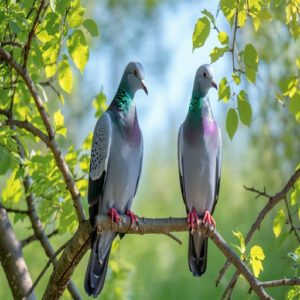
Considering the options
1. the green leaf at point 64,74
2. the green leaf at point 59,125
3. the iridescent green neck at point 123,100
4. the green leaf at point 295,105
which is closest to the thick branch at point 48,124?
the green leaf at point 59,125

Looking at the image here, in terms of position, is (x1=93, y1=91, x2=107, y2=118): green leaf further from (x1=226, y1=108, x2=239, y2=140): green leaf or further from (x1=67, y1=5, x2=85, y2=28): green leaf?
(x1=226, y1=108, x2=239, y2=140): green leaf

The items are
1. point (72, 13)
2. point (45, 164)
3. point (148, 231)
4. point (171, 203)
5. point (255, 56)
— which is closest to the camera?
point (255, 56)

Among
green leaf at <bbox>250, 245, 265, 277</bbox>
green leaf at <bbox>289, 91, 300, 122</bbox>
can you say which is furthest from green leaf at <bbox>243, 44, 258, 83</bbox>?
green leaf at <bbox>250, 245, 265, 277</bbox>

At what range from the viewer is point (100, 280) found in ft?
11.4

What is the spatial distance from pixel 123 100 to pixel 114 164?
311 mm

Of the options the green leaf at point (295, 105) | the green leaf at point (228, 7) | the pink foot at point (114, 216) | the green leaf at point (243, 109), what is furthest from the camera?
the pink foot at point (114, 216)

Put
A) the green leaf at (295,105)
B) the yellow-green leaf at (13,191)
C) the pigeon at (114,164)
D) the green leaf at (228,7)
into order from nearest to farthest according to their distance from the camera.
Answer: the green leaf at (228,7) < the green leaf at (295,105) < the pigeon at (114,164) < the yellow-green leaf at (13,191)

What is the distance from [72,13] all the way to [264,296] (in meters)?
1.42

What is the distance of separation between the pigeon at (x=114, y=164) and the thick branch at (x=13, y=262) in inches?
16.4

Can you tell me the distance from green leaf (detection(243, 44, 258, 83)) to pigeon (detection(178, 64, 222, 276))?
74 cm

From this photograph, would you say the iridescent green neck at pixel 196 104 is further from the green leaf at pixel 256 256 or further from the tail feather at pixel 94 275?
the green leaf at pixel 256 256

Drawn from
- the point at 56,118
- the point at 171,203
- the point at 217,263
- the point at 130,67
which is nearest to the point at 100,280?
the point at 56,118

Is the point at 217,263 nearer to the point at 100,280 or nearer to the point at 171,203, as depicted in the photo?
the point at 171,203

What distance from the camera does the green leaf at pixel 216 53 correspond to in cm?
290
